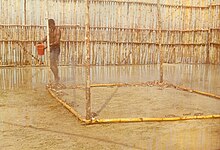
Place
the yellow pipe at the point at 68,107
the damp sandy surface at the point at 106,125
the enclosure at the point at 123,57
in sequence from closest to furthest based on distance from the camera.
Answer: the damp sandy surface at the point at 106,125 → the yellow pipe at the point at 68,107 → the enclosure at the point at 123,57

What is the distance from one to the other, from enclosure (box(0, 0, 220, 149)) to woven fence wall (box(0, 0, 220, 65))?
0.15 feet

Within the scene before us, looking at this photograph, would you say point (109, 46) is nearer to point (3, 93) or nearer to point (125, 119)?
point (3, 93)

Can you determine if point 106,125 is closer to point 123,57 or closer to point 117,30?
point 117,30

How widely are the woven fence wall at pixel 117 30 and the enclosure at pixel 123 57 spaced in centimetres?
5

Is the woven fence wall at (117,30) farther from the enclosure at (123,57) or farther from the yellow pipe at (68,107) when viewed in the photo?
the yellow pipe at (68,107)

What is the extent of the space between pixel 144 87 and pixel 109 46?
7.42m

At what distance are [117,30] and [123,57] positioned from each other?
147cm

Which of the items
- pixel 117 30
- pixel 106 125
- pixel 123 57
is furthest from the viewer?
pixel 123 57

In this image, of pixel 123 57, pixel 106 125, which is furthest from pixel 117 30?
pixel 106 125

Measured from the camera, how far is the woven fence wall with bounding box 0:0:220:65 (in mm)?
16047

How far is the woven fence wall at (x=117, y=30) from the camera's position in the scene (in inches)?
632

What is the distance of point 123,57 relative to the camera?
18.0 m

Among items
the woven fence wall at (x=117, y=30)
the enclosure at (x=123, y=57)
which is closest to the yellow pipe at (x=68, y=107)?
the enclosure at (x=123, y=57)

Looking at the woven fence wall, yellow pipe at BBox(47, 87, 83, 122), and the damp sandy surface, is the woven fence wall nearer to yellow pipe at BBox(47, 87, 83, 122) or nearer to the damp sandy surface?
the damp sandy surface
